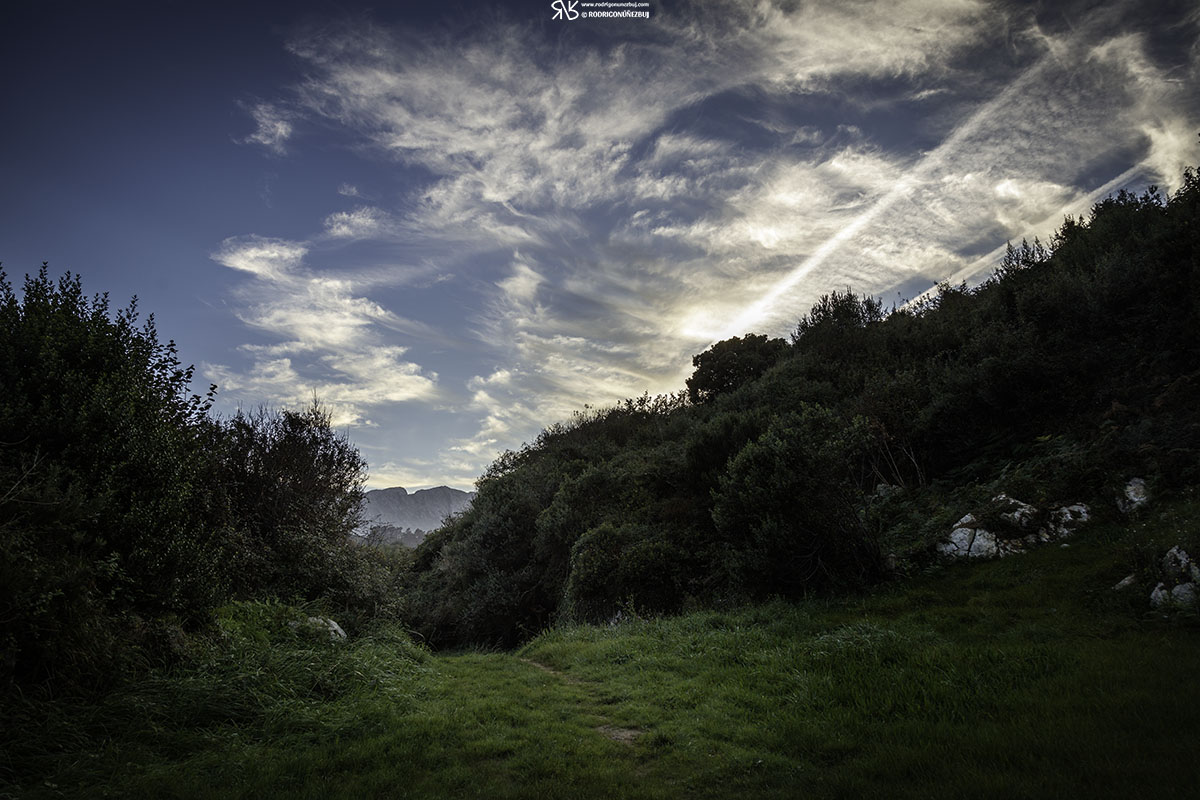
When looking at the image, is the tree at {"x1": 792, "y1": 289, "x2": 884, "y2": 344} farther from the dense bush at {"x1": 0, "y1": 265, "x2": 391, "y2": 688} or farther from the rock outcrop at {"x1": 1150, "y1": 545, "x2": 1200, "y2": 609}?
the dense bush at {"x1": 0, "y1": 265, "x2": 391, "y2": 688}

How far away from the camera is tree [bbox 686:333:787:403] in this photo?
→ 26.2 m

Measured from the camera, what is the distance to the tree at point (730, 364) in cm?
2625

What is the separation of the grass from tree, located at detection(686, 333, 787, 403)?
58.1ft

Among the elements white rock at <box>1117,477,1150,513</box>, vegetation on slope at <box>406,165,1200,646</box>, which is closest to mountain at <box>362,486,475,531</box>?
vegetation on slope at <box>406,165,1200,646</box>

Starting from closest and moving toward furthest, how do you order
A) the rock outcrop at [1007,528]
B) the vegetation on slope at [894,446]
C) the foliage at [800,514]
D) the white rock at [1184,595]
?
the white rock at [1184,595]
the rock outcrop at [1007,528]
the vegetation on slope at [894,446]
the foliage at [800,514]

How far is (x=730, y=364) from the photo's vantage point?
27.1m

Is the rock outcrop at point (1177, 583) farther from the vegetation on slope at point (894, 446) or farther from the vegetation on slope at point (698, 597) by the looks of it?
the vegetation on slope at point (894, 446)

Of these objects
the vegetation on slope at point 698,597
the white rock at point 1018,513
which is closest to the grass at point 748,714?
the vegetation on slope at point 698,597

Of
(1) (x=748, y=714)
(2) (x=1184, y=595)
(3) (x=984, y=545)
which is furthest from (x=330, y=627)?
(2) (x=1184, y=595)

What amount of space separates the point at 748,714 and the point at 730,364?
22.3m

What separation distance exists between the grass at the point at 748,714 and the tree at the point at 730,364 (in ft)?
58.1

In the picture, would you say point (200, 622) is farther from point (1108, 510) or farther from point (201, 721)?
point (1108, 510)

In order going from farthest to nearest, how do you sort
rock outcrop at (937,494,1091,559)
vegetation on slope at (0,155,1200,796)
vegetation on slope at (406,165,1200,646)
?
vegetation on slope at (406,165,1200,646)
rock outcrop at (937,494,1091,559)
vegetation on slope at (0,155,1200,796)

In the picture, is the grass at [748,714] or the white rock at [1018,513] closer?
the grass at [748,714]
